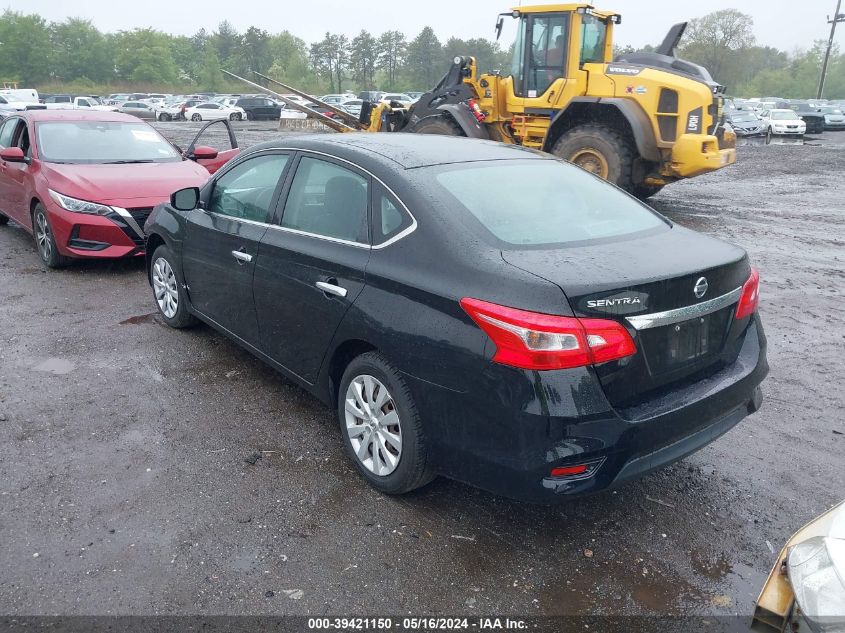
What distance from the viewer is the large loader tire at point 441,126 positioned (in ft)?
40.9

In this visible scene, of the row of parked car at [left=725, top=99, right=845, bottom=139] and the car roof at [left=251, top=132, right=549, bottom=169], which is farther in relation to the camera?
the row of parked car at [left=725, top=99, right=845, bottom=139]

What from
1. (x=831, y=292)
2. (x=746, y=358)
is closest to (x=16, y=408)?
(x=746, y=358)

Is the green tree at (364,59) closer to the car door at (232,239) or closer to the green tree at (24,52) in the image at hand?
the green tree at (24,52)

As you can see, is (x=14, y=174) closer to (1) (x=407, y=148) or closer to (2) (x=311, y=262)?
(2) (x=311, y=262)

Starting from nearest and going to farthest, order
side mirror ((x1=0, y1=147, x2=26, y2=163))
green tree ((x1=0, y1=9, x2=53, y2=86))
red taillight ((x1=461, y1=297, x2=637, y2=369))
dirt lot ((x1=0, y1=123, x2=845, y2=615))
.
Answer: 1. red taillight ((x1=461, y1=297, x2=637, y2=369))
2. dirt lot ((x1=0, y1=123, x2=845, y2=615))
3. side mirror ((x1=0, y1=147, x2=26, y2=163))
4. green tree ((x1=0, y1=9, x2=53, y2=86))

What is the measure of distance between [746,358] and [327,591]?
2165 millimetres

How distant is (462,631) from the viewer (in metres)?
2.53

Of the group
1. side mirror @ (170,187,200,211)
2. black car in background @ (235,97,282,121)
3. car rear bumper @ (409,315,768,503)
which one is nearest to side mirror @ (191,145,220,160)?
side mirror @ (170,187,200,211)

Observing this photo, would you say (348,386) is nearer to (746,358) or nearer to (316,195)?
(316,195)

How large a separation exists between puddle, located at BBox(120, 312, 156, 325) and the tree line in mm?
78871

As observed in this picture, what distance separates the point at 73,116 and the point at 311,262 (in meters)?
6.17

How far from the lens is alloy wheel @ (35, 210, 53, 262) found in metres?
6.98

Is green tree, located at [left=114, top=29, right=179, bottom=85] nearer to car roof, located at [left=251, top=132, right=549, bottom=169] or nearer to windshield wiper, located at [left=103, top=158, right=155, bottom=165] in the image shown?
windshield wiper, located at [left=103, top=158, right=155, bottom=165]

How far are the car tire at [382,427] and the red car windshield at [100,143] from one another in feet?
18.2
